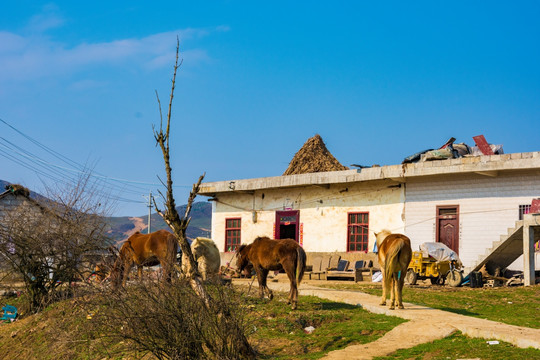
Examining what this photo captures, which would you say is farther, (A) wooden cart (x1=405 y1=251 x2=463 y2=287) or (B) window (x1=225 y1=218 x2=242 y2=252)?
(B) window (x1=225 y1=218 x2=242 y2=252)

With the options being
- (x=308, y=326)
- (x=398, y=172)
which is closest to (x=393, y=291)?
(x=308, y=326)

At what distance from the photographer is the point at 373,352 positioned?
378 inches

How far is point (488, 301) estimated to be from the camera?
15.9 meters

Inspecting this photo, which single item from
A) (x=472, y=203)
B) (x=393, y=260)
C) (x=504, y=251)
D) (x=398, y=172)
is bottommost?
(x=393, y=260)

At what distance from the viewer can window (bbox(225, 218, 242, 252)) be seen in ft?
102

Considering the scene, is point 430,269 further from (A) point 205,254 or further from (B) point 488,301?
(A) point 205,254

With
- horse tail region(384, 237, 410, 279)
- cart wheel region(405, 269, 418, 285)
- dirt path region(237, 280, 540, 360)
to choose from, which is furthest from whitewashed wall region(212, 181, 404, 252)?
dirt path region(237, 280, 540, 360)

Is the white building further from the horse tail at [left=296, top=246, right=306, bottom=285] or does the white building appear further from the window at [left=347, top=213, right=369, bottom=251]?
the horse tail at [left=296, top=246, right=306, bottom=285]

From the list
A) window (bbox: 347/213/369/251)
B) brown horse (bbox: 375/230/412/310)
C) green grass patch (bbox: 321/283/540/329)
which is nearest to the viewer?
brown horse (bbox: 375/230/412/310)

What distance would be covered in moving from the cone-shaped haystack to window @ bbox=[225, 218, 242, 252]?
357 cm

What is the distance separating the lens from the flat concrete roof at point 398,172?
21.3 m

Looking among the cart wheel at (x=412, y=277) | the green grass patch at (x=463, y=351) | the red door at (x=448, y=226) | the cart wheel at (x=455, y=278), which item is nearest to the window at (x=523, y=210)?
the red door at (x=448, y=226)

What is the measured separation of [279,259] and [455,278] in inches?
365

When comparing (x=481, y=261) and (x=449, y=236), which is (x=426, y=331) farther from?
(x=449, y=236)
